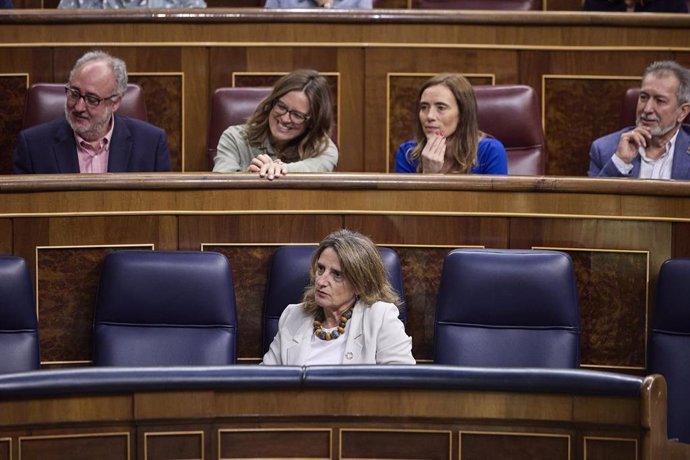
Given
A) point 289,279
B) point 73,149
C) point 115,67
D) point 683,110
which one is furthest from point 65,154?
point 683,110

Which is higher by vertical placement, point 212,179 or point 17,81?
point 17,81

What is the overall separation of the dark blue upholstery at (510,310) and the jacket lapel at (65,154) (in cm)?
55

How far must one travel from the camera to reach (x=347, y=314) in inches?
52.7

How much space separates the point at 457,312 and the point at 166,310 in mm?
335

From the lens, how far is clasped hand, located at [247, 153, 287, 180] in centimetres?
146

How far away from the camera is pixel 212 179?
4.76 ft

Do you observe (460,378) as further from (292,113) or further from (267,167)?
(292,113)

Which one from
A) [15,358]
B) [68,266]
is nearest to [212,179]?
[68,266]

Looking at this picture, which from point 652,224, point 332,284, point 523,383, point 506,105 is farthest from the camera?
point 506,105

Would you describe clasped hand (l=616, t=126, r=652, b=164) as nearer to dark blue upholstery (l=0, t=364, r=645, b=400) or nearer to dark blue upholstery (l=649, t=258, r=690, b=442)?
dark blue upholstery (l=649, t=258, r=690, b=442)

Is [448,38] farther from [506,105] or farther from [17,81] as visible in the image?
[17,81]

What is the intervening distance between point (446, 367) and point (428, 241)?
486 mm

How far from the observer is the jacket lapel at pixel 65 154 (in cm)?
163

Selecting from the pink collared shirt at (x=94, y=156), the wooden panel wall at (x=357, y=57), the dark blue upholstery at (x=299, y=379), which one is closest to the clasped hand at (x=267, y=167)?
the pink collared shirt at (x=94, y=156)
